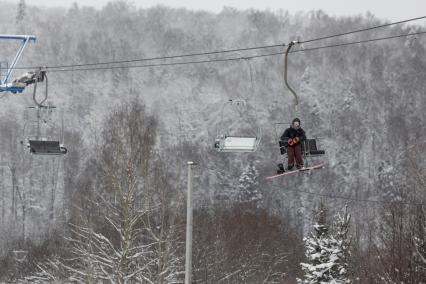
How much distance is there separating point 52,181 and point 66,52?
198ft

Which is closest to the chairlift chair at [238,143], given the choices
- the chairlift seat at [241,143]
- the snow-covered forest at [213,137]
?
the chairlift seat at [241,143]

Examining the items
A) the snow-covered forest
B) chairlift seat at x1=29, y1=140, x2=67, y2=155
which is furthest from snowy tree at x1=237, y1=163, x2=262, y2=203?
chairlift seat at x1=29, y1=140, x2=67, y2=155

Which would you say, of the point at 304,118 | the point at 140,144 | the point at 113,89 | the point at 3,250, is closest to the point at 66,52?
the point at 113,89

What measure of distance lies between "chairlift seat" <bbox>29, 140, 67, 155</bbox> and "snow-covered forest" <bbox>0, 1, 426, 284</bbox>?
939 cm

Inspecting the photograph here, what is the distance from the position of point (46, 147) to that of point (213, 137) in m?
100

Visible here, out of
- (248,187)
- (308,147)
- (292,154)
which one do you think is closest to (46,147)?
(292,154)

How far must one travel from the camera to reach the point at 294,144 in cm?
1688

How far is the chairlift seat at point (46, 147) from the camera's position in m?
18.1

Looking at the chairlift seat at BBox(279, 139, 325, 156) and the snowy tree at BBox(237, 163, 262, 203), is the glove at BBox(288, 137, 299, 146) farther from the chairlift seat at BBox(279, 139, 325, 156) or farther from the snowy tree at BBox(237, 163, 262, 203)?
→ the snowy tree at BBox(237, 163, 262, 203)

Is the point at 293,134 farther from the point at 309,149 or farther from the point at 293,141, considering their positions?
the point at 309,149

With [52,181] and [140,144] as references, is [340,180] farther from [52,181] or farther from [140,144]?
[140,144]

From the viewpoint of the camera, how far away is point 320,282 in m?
33.9

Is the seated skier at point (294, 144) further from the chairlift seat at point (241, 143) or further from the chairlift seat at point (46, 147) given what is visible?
the chairlift seat at point (46, 147)

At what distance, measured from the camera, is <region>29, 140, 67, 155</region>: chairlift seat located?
18.1 meters
